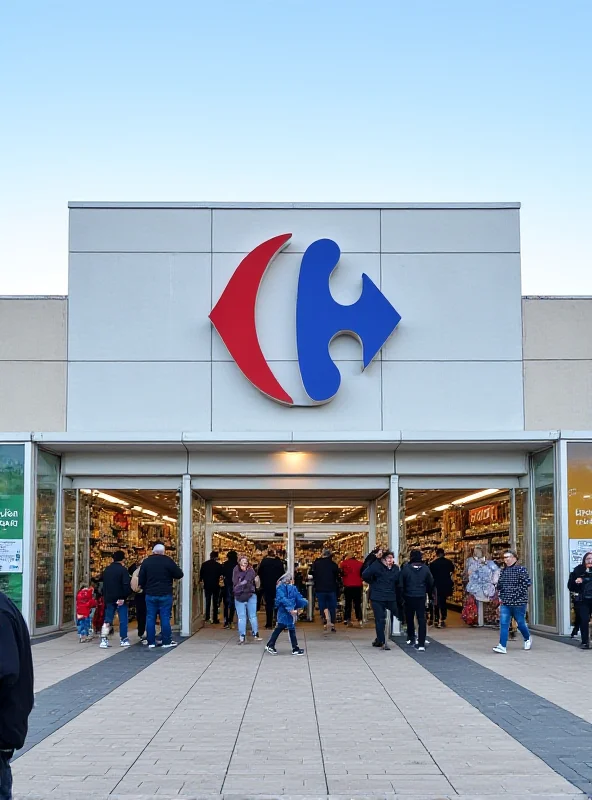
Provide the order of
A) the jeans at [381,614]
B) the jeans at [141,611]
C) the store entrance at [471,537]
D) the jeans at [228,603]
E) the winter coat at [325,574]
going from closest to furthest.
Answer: the jeans at [381,614] → the jeans at [141,611] → the winter coat at [325,574] → the store entrance at [471,537] → the jeans at [228,603]

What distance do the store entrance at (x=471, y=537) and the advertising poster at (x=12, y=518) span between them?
638cm

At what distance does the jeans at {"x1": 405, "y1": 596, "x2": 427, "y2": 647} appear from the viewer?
15234 millimetres

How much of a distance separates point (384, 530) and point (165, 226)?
22.4 feet

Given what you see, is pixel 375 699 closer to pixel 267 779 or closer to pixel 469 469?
pixel 267 779

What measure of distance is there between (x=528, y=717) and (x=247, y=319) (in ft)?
31.3

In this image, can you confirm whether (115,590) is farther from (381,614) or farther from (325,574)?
(381,614)

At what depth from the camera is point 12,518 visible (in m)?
17.1

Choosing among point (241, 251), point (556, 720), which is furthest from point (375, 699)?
point (241, 251)

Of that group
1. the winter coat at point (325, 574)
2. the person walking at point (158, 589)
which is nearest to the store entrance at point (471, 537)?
the winter coat at point (325, 574)

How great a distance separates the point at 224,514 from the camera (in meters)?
21.1

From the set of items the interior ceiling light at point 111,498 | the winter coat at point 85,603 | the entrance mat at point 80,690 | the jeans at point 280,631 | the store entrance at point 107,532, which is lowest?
the entrance mat at point 80,690

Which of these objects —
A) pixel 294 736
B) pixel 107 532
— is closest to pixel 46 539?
pixel 107 532

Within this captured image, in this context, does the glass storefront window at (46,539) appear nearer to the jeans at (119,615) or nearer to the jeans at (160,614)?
the jeans at (119,615)

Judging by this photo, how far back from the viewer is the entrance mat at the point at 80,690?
368 inches
